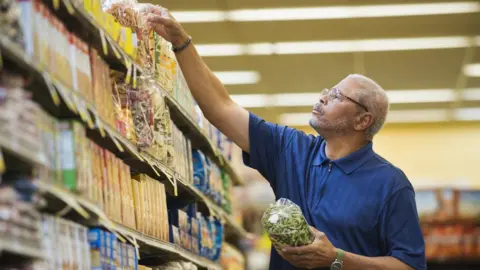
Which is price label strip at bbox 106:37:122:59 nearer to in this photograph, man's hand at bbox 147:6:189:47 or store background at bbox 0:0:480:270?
store background at bbox 0:0:480:270

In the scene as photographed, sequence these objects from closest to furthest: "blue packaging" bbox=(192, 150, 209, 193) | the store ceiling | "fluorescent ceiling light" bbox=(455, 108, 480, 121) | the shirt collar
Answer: the shirt collar, "blue packaging" bbox=(192, 150, 209, 193), the store ceiling, "fluorescent ceiling light" bbox=(455, 108, 480, 121)

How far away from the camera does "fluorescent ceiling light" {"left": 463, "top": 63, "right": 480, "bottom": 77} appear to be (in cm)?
1059

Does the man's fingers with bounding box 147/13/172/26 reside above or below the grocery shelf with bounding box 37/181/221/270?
→ above

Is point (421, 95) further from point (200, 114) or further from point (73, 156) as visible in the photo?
point (73, 156)

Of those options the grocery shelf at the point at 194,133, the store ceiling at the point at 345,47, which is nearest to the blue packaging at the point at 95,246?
the grocery shelf at the point at 194,133

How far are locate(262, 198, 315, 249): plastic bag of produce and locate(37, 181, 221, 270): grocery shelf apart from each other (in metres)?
0.57

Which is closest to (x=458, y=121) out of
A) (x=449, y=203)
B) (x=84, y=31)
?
(x=449, y=203)

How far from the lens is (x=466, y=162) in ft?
46.6

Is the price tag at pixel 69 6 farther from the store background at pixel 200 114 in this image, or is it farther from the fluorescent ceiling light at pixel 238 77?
the fluorescent ceiling light at pixel 238 77

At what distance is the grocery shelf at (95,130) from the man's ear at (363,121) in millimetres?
A: 966

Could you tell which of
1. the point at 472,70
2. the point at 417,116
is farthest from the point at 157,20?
the point at 417,116

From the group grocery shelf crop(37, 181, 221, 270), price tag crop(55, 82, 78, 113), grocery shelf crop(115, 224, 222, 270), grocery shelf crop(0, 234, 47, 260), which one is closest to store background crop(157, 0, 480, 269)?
grocery shelf crop(115, 224, 222, 270)

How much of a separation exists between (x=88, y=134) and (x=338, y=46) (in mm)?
6803

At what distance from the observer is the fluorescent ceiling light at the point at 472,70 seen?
10591mm
